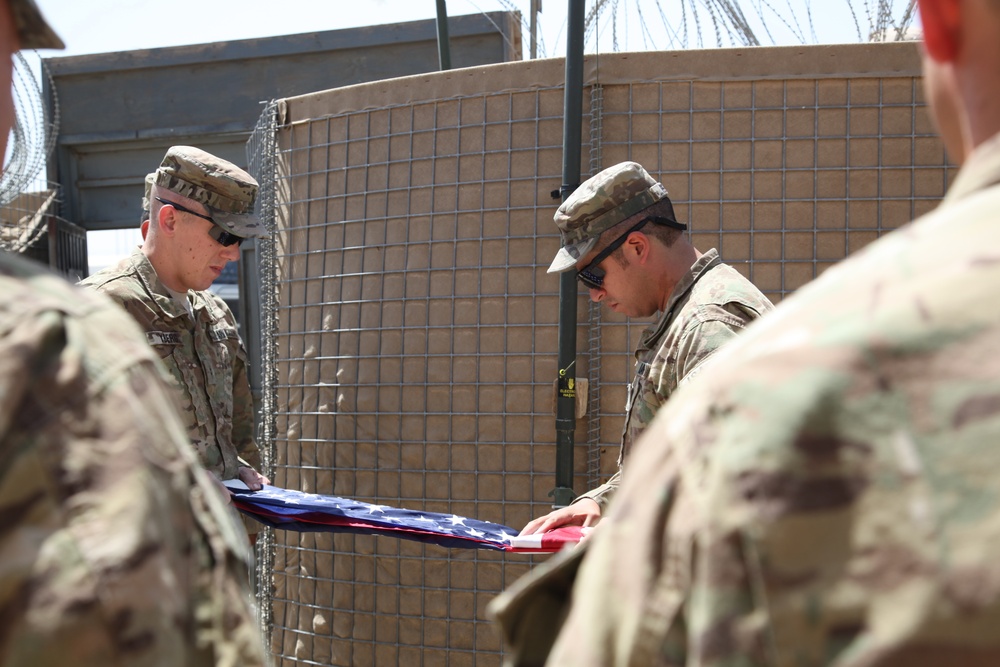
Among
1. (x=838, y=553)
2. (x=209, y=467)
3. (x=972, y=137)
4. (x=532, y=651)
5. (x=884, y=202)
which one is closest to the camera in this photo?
(x=838, y=553)

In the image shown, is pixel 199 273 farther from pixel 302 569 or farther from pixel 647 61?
pixel 647 61

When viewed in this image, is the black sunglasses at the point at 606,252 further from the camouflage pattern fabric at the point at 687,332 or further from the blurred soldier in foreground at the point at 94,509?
the blurred soldier in foreground at the point at 94,509

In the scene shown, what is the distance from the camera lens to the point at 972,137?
875 mm

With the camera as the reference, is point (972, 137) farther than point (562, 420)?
No

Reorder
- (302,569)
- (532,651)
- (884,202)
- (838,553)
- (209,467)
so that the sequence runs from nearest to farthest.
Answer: (838,553)
(532,651)
(209,467)
(884,202)
(302,569)

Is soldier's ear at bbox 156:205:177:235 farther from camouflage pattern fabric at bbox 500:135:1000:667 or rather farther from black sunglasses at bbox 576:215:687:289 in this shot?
camouflage pattern fabric at bbox 500:135:1000:667

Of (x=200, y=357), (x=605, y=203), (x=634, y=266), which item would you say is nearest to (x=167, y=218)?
(x=200, y=357)

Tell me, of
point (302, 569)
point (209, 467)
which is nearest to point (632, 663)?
point (209, 467)

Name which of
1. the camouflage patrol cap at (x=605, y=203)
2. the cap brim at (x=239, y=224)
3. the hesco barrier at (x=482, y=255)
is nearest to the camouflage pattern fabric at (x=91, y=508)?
the camouflage patrol cap at (x=605, y=203)

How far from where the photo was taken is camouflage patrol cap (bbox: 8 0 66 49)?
1.12m

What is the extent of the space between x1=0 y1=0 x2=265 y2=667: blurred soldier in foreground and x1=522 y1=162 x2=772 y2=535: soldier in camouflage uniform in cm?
214

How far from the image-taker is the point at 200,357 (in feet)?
12.5

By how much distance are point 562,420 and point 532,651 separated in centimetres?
324

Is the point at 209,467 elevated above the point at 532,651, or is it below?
below
